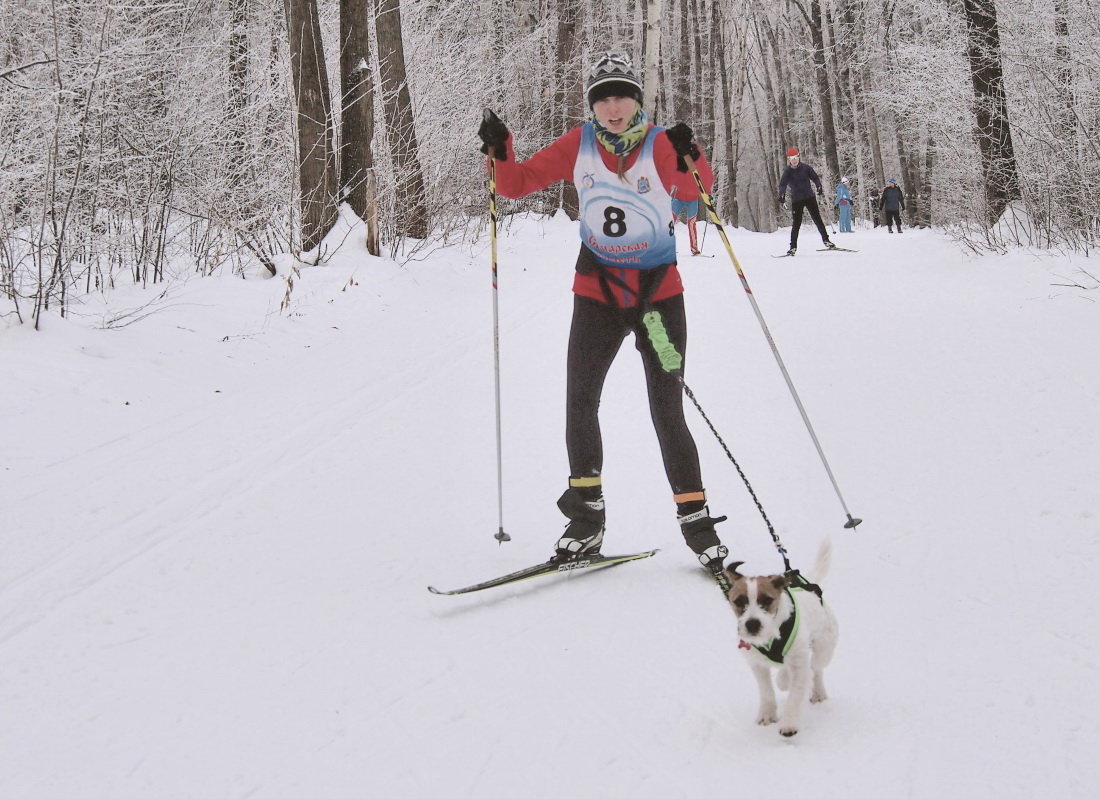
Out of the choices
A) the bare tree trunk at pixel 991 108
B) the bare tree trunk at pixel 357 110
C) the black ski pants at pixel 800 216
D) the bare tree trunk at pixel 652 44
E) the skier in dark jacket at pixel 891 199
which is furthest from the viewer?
the skier in dark jacket at pixel 891 199

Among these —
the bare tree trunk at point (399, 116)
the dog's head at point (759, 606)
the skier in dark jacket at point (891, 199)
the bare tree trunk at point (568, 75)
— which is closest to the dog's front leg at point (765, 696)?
the dog's head at point (759, 606)

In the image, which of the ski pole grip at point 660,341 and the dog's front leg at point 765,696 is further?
the ski pole grip at point 660,341

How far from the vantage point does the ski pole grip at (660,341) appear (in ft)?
12.6

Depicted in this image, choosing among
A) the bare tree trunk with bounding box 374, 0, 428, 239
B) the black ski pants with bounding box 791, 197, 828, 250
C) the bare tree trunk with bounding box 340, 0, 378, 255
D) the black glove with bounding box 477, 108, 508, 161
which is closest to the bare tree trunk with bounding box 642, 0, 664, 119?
the black ski pants with bounding box 791, 197, 828, 250

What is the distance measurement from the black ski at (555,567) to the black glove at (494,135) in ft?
6.05

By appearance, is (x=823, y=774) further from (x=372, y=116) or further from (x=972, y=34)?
(x=972, y=34)

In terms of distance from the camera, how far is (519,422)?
6.17 metres

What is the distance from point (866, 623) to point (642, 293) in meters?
1.63

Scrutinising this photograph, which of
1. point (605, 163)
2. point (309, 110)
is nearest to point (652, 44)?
point (309, 110)

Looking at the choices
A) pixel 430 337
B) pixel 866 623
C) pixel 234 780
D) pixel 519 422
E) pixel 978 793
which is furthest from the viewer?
pixel 430 337

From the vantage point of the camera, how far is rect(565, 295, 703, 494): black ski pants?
392cm

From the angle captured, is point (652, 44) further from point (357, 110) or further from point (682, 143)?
point (682, 143)

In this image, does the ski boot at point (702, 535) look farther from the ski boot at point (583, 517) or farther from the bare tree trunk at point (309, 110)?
the bare tree trunk at point (309, 110)

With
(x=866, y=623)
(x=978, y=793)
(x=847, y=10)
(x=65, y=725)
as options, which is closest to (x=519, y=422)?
(x=866, y=623)
